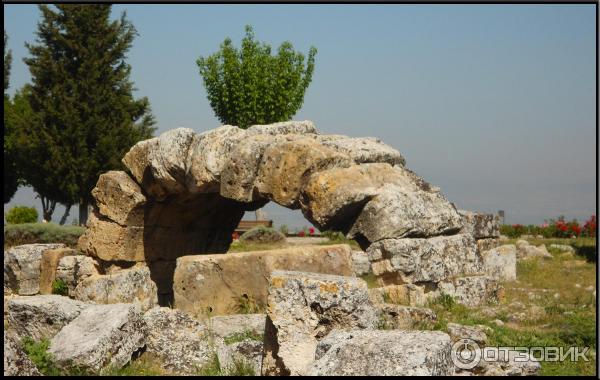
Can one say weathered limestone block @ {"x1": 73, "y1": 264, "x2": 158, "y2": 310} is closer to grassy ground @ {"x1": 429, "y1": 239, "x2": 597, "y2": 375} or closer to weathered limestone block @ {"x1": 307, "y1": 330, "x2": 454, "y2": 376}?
grassy ground @ {"x1": 429, "y1": 239, "x2": 597, "y2": 375}

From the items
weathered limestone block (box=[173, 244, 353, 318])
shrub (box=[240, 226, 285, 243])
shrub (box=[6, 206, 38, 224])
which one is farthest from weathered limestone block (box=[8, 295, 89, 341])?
shrub (box=[6, 206, 38, 224])

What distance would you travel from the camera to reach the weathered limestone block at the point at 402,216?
10125 mm

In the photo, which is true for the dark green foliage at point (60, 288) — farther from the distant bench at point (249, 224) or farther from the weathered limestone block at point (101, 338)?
the distant bench at point (249, 224)

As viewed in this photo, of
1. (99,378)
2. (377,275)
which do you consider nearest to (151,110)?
(377,275)

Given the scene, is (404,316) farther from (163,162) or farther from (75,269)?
(75,269)

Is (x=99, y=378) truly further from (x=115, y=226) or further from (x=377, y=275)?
(x=115, y=226)

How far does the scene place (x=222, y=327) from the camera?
9.12m

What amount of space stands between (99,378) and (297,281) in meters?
1.79

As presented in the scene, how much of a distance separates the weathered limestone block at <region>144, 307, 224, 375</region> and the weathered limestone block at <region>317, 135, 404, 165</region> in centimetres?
346

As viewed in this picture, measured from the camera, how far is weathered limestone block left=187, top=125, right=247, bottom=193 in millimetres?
11688

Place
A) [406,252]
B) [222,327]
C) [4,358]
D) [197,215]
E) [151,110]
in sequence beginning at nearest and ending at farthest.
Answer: [4,358] → [222,327] → [406,252] → [197,215] → [151,110]

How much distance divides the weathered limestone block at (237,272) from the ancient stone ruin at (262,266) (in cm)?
2

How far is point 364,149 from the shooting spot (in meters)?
11.1

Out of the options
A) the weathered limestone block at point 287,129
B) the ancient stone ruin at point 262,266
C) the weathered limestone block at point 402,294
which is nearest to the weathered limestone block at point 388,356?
the ancient stone ruin at point 262,266
